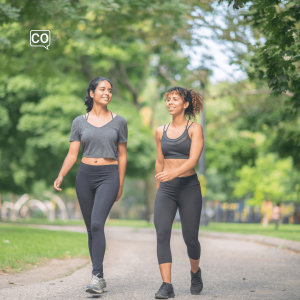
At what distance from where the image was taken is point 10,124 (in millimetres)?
23344

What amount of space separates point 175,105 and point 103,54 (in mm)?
17356

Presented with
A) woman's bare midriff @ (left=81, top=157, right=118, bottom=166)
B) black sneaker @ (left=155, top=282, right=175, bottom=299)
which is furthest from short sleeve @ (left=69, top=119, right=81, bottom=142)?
black sneaker @ (left=155, top=282, right=175, bottom=299)

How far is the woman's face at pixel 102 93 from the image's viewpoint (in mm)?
5469

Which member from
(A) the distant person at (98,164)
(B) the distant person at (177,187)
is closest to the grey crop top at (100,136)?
(A) the distant person at (98,164)

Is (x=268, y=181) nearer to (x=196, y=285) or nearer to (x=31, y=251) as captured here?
(x=31, y=251)

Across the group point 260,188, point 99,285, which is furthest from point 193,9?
point 260,188

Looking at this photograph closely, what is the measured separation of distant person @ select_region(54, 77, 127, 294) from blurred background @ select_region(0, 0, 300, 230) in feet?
6.06

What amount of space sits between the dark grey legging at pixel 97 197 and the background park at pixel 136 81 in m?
2.15

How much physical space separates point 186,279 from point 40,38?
8.34m

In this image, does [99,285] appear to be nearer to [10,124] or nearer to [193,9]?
[193,9]

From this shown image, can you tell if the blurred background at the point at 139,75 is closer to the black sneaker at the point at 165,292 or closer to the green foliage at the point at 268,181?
the black sneaker at the point at 165,292

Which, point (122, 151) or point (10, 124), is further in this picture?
point (10, 124)

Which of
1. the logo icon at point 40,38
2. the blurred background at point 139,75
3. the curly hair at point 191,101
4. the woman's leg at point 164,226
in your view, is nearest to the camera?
the woman's leg at point 164,226

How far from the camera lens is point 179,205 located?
5129 millimetres
